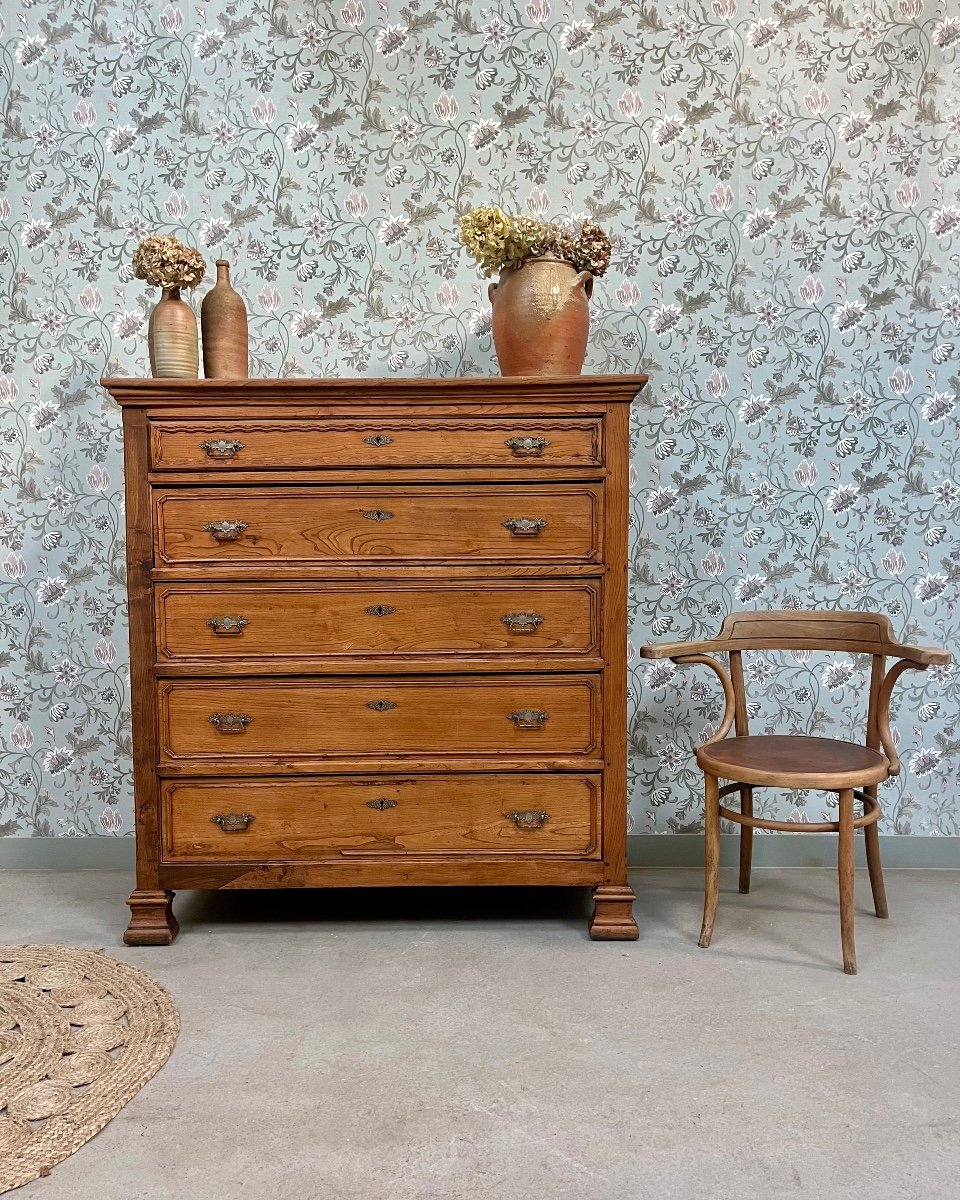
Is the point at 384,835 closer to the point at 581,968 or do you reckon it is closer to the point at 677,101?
the point at 581,968

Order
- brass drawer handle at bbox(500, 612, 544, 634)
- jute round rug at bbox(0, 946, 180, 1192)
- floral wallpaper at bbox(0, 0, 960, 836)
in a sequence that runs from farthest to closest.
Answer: floral wallpaper at bbox(0, 0, 960, 836)
brass drawer handle at bbox(500, 612, 544, 634)
jute round rug at bbox(0, 946, 180, 1192)

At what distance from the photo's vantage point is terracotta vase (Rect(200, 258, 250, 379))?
273cm

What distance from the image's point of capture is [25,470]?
323cm

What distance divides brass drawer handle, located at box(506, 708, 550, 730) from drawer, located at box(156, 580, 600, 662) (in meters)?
0.17

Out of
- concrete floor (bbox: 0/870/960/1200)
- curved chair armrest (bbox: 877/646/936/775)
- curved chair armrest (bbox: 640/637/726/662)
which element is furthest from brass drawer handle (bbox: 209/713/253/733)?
curved chair armrest (bbox: 877/646/936/775)

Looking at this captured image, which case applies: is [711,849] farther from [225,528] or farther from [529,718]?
[225,528]

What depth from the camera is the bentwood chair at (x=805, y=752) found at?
242cm

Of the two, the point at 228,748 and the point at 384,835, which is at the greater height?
the point at 228,748

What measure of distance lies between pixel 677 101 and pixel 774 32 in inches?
15.0

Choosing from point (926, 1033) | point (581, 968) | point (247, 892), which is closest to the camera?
point (926, 1033)

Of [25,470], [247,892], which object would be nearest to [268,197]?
[25,470]

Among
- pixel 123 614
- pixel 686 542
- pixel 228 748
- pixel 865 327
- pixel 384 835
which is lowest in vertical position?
pixel 384 835

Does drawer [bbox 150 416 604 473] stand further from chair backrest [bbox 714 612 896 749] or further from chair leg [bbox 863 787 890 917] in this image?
chair leg [bbox 863 787 890 917]

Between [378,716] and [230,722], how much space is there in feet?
1.35
